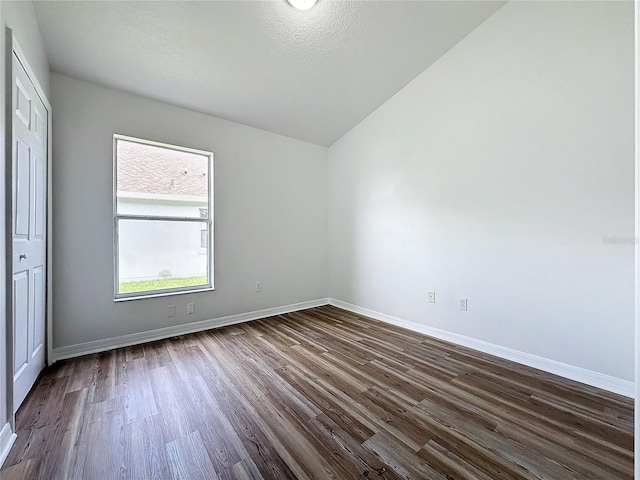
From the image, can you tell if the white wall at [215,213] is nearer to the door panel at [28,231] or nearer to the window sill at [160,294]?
the window sill at [160,294]

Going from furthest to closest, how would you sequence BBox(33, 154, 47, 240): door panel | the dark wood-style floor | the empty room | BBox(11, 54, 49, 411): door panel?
BBox(33, 154, 47, 240): door panel, BBox(11, 54, 49, 411): door panel, the empty room, the dark wood-style floor

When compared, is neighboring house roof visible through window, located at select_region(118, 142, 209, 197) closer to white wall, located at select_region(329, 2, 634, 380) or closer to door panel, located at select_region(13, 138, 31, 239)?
door panel, located at select_region(13, 138, 31, 239)

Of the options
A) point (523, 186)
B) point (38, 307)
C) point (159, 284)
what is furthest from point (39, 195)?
point (523, 186)

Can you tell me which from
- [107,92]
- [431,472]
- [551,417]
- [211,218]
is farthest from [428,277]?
[107,92]

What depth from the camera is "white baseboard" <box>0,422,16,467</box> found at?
1.31 metres

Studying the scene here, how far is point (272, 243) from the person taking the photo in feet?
12.4

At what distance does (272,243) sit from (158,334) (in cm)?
170

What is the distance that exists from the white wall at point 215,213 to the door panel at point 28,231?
0.27 metres

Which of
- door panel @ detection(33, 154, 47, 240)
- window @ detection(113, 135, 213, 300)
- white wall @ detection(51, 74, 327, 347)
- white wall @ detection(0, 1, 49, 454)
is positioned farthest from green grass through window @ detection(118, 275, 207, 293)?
white wall @ detection(0, 1, 49, 454)

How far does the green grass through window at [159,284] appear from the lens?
9.05ft

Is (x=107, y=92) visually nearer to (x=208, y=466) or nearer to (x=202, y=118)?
(x=202, y=118)

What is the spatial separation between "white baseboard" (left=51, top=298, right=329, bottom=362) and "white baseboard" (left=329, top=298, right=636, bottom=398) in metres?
1.69

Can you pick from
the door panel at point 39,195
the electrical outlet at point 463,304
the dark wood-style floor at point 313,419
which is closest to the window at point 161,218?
the door panel at point 39,195

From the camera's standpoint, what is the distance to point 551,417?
1.66 metres
